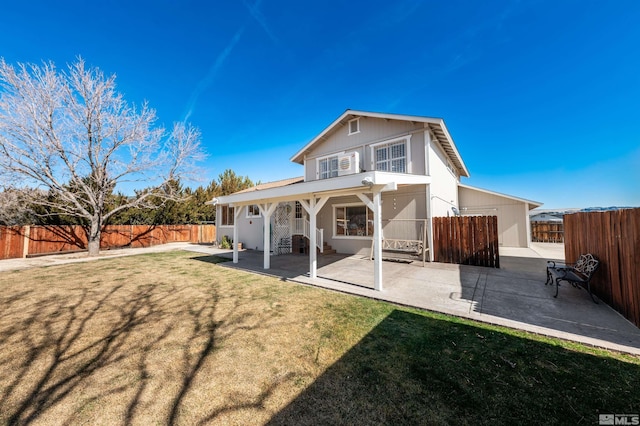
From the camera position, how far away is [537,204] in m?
13.5

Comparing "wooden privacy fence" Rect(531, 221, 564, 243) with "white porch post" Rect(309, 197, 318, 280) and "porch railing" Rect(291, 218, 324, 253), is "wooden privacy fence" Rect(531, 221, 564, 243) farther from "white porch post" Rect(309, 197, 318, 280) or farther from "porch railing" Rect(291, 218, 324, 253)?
"white porch post" Rect(309, 197, 318, 280)

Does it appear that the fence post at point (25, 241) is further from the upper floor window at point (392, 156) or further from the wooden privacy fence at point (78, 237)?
the upper floor window at point (392, 156)

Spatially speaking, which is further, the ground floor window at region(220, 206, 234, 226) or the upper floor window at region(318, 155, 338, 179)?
the ground floor window at region(220, 206, 234, 226)

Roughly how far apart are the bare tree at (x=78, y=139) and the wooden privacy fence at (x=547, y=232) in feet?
89.0

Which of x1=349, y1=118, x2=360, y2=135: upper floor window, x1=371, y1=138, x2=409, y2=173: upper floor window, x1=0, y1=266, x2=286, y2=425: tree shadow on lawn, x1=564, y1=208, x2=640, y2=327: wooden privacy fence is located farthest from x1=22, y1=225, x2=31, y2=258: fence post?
x1=564, y1=208, x2=640, y2=327: wooden privacy fence

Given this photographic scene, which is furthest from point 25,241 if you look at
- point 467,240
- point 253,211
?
point 467,240

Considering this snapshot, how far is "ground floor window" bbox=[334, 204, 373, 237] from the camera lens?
10906 millimetres

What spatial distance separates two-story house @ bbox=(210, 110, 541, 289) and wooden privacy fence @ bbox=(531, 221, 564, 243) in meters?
7.73

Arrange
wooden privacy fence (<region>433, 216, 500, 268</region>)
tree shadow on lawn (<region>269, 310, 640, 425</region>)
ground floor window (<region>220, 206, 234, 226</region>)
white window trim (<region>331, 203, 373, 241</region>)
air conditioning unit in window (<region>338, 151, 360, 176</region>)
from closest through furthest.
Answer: tree shadow on lawn (<region>269, 310, 640, 425</region>), wooden privacy fence (<region>433, 216, 500, 268</region>), air conditioning unit in window (<region>338, 151, 360, 176</region>), white window trim (<region>331, 203, 373, 241</region>), ground floor window (<region>220, 206, 234, 226</region>)

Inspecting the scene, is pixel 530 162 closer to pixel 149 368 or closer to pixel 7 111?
pixel 149 368

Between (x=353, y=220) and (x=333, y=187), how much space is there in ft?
17.6

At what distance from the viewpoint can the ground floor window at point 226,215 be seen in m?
16.6

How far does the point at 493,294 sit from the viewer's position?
526cm

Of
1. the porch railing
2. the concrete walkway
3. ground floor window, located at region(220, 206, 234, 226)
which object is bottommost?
the concrete walkway
